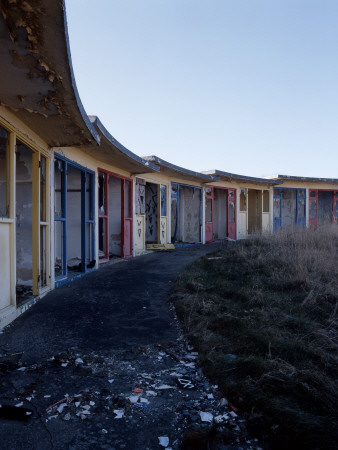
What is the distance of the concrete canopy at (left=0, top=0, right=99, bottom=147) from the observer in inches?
95.0

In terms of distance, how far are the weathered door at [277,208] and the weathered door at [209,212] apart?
457 centimetres

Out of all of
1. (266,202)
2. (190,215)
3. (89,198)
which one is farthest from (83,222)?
(266,202)

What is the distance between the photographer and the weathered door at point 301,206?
1828 cm

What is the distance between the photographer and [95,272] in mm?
7426

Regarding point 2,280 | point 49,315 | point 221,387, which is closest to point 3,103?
point 2,280

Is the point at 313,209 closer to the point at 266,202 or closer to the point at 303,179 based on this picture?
the point at 303,179

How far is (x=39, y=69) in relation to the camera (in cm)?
314

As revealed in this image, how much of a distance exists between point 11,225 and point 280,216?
1595 cm

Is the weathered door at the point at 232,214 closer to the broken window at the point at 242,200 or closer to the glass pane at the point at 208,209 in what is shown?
the broken window at the point at 242,200

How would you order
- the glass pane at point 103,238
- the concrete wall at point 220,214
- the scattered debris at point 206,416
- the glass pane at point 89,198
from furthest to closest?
the concrete wall at point 220,214, the glass pane at point 103,238, the glass pane at point 89,198, the scattered debris at point 206,416

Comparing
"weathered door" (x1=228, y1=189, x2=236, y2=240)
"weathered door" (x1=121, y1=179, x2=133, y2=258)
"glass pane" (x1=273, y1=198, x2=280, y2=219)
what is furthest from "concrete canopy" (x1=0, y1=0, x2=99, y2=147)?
"glass pane" (x1=273, y1=198, x2=280, y2=219)

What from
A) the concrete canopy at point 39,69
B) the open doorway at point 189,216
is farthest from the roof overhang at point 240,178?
the concrete canopy at point 39,69

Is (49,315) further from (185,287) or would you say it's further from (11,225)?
(185,287)

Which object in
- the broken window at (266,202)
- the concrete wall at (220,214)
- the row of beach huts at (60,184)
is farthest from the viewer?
the broken window at (266,202)
